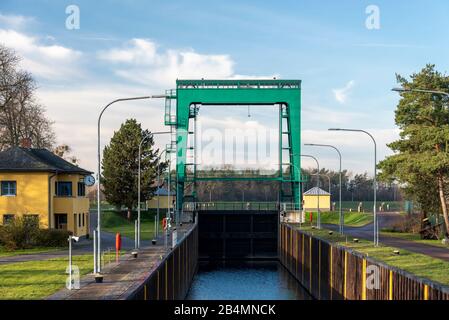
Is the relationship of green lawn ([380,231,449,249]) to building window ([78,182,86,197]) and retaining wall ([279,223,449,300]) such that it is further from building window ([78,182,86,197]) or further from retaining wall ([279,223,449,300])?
building window ([78,182,86,197])

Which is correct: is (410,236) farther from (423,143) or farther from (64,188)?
(64,188)

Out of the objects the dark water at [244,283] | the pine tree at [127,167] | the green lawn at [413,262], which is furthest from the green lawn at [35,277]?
the pine tree at [127,167]

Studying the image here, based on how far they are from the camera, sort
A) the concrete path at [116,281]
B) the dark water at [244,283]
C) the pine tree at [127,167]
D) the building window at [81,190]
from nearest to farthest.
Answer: the concrete path at [116,281]
the dark water at [244,283]
the building window at [81,190]
the pine tree at [127,167]

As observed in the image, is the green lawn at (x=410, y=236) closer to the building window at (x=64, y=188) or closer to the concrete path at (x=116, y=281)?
the concrete path at (x=116, y=281)

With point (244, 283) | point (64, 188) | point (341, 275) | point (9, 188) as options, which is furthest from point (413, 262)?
point (9, 188)

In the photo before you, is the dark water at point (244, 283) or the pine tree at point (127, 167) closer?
the dark water at point (244, 283)

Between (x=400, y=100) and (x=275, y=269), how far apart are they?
Answer: 16620 millimetres

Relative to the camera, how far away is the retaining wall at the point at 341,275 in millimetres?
18391

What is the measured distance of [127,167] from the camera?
67500 mm

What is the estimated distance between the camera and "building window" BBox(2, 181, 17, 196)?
40125 millimetres

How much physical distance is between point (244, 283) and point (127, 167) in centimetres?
2980

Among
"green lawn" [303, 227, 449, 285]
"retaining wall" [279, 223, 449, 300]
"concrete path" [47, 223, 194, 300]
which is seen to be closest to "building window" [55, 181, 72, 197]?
"concrete path" [47, 223, 194, 300]

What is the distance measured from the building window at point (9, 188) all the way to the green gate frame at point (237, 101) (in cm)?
1426

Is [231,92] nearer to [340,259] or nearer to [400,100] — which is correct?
[400,100]
